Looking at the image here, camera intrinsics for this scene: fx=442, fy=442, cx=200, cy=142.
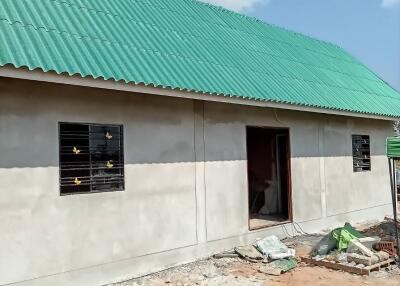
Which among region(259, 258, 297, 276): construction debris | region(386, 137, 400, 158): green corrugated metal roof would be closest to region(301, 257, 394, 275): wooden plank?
region(259, 258, 297, 276): construction debris

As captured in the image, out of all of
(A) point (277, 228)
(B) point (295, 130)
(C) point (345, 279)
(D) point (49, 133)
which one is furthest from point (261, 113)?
(D) point (49, 133)

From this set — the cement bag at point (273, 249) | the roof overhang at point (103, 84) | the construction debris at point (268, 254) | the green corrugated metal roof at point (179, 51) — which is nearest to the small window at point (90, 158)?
the roof overhang at point (103, 84)

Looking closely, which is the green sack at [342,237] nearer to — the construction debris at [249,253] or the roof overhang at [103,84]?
the construction debris at [249,253]

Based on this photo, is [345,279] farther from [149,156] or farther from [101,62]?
[101,62]

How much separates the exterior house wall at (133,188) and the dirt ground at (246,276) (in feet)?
0.90

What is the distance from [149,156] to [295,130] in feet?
15.3

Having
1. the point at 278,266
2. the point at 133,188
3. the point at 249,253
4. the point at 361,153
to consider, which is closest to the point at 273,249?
the point at 249,253

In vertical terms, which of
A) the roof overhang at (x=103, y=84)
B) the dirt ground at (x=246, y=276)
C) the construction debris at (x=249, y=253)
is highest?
the roof overhang at (x=103, y=84)

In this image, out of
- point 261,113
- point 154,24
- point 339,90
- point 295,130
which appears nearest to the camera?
point 154,24

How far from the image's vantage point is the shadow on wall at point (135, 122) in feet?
20.5

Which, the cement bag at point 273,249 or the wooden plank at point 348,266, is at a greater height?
the cement bag at point 273,249

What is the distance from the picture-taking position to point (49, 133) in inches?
257

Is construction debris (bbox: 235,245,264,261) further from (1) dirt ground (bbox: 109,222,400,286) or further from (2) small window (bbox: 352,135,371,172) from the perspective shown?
(2) small window (bbox: 352,135,371,172)

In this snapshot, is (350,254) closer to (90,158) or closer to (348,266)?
(348,266)
